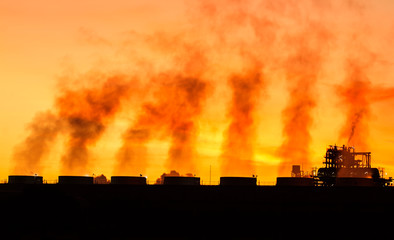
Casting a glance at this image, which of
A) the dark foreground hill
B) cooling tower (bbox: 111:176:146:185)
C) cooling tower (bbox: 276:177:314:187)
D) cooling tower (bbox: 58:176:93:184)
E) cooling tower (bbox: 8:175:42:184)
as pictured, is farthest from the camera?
cooling tower (bbox: 8:175:42:184)

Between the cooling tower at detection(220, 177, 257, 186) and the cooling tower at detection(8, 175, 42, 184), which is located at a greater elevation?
the cooling tower at detection(8, 175, 42, 184)

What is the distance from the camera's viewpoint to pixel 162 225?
63.7 meters

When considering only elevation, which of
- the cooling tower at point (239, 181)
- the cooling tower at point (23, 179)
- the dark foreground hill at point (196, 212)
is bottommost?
the dark foreground hill at point (196, 212)

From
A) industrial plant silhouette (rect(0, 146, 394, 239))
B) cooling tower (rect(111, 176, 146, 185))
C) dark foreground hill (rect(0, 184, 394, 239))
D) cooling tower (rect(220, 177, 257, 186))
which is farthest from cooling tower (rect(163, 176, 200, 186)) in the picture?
cooling tower (rect(111, 176, 146, 185))

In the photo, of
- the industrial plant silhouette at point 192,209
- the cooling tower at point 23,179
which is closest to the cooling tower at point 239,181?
the industrial plant silhouette at point 192,209

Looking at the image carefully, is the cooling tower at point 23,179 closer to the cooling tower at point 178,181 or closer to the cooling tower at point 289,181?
the cooling tower at point 178,181

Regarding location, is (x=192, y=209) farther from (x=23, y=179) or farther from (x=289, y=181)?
(x=23, y=179)

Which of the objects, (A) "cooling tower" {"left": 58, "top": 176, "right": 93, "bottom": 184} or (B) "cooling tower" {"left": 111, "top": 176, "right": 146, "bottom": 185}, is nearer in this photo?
(A) "cooling tower" {"left": 58, "top": 176, "right": 93, "bottom": 184}

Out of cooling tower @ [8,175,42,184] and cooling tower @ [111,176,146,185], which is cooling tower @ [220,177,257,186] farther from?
cooling tower @ [8,175,42,184]

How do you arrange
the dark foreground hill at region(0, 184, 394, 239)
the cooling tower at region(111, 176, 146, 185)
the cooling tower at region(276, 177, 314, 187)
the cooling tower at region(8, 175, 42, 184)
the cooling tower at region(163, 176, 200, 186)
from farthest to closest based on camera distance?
the cooling tower at region(8, 175, 42, 184) → the cooling tower at region(111, 176, 146, 185) → the cooling tower at region(163, 176, 200, 186) → the cooling tower at region(276, 177, 314, 187) → the dark foreground hill at region(0, 184, 394, 239)

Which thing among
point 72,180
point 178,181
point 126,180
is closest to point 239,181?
point 178,181

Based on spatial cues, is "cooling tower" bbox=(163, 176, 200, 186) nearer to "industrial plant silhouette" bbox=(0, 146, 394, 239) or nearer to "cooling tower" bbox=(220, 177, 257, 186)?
"industrial plant silhouette" bbox=(0, 146, 394, 239)

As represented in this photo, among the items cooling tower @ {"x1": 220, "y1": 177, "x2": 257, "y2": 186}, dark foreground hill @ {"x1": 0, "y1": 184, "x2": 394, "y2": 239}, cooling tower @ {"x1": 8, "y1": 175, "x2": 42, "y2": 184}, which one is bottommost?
dark foreground hill @ {"x1": 0, "y1": 184, "x2": 394, "y2": 239}

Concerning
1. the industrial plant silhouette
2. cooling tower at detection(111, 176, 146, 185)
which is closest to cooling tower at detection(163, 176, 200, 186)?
the industrial plant silhouette
